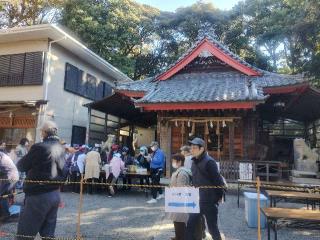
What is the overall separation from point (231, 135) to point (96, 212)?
267 inches

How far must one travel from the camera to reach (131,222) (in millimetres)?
7707

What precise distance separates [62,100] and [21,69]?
2.39m

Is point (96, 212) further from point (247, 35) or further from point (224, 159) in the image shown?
point (247, 35)

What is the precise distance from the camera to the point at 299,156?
42.8 ft

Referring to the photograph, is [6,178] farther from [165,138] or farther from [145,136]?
[145,136]

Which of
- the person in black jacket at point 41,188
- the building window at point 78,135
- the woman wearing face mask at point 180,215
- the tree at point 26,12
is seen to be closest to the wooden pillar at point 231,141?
the woman wearing face mask at point 180,215

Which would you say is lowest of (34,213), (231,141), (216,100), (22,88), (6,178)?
(34,213)

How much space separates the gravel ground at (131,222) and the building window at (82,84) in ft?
25.5

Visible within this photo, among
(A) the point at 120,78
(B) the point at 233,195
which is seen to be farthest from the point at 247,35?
(B) the point at 233,195

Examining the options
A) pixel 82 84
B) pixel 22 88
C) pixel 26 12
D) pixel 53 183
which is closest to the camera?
pixel 53 183

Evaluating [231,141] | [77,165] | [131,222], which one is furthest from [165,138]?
[131,222]

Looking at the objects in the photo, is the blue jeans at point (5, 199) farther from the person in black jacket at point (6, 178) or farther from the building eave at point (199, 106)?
the building eave at point (199, 106)

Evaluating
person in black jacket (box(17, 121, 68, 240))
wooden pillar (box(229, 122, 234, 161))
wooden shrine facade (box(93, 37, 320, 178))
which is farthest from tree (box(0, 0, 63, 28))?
person in black jacket (box(17, 121, 68, 240))

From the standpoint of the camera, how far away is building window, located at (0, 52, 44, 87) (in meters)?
14.7
